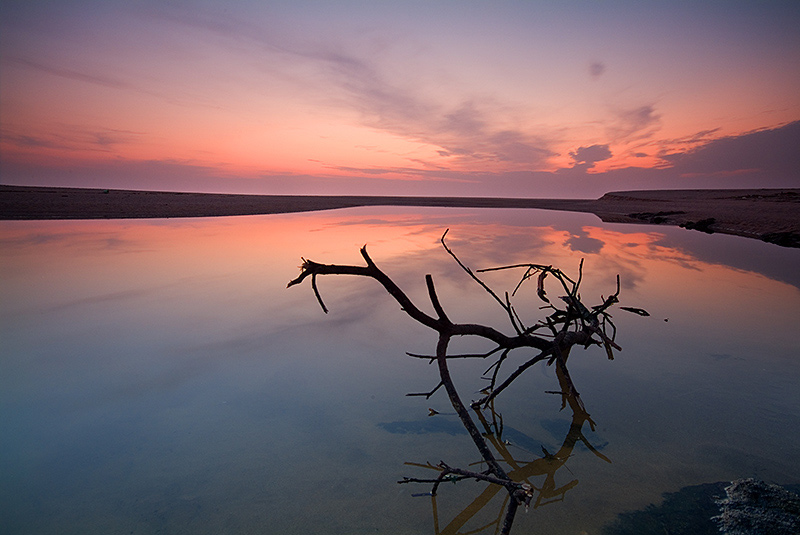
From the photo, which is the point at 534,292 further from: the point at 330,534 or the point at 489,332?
the point at 330,534

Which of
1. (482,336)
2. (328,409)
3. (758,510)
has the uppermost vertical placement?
(482,336)

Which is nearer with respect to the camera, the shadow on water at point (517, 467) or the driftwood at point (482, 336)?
the driftwood at point (482, 336)

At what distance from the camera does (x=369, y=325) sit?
479 centimetres

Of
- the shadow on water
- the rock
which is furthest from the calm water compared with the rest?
the rock

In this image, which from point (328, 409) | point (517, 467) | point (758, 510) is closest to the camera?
point (758, 510)

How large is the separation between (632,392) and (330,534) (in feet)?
8.29

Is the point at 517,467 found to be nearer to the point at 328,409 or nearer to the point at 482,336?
the point at 482,336

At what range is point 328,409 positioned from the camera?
2.97 m

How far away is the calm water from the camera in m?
2.09

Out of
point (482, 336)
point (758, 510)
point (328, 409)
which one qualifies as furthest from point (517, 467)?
point (328, 409)

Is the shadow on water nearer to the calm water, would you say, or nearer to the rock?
the calm water

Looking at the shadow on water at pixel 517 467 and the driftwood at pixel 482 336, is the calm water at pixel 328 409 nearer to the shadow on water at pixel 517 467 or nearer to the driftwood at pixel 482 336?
the shadow on water at pixel 517 467

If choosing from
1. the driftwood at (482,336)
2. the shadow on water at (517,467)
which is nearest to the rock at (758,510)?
the shadow on water at (517,467)

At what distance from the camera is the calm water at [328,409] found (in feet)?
6.87
